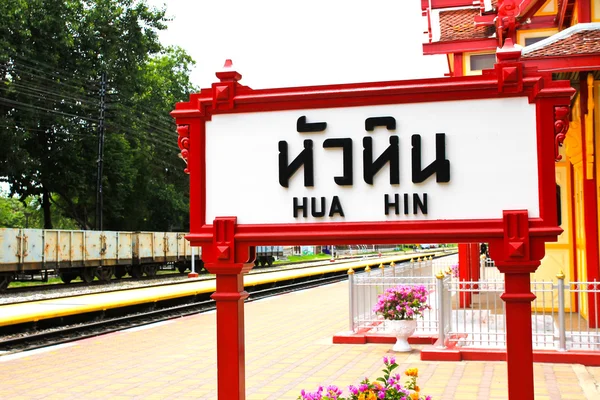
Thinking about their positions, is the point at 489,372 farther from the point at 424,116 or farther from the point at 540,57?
the point at 424,116

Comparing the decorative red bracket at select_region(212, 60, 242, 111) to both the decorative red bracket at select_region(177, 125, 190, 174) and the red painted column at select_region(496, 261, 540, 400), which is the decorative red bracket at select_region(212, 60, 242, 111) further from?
the red painted column at select_region(496, 261, 540, 400)

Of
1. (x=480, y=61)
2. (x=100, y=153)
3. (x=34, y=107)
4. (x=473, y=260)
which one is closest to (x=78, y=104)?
(x=34, y=107)

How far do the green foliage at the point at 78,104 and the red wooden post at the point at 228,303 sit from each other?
3294 centimetres

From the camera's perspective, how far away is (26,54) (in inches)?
1384

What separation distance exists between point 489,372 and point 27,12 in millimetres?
32705

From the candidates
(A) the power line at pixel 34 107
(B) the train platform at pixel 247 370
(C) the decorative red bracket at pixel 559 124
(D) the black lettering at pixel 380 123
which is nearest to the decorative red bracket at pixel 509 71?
(C) the decorative red bracket at pixel 559 124

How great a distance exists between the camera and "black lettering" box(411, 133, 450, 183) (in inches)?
138

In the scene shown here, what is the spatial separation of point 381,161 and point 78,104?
3773 cm

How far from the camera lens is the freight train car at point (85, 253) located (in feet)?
77.4

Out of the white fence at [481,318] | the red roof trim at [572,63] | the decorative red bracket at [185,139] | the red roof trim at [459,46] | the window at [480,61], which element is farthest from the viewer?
the window at [480,61]

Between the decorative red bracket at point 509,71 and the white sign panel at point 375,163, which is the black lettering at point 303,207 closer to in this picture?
the white sign panel at point 375,163

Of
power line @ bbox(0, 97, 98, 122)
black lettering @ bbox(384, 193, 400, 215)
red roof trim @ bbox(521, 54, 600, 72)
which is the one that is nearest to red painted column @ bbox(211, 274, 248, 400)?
black lettering @ bbox(384, 193, 400, 215)

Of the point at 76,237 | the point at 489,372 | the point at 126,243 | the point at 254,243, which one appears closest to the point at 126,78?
the point at 126,243

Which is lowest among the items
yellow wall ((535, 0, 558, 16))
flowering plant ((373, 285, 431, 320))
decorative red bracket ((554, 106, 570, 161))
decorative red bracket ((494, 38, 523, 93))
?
flowering plant ((373, 285, 431, 320))
